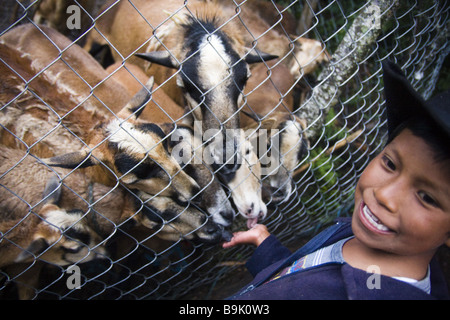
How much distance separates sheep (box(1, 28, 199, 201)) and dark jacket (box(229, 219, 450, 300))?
3.04ft

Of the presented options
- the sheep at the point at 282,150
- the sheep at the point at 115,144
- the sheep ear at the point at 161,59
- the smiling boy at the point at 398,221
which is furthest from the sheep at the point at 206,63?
the smiling boy at the point at 398,221

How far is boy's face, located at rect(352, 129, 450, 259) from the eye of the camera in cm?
149

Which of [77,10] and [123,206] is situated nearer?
[123,206]

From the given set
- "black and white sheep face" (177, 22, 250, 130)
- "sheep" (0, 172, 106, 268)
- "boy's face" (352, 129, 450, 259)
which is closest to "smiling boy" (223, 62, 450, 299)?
"boy's face" (352, 129, 450, 259)

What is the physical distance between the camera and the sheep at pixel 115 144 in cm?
271

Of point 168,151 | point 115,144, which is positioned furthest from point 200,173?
point 115,144

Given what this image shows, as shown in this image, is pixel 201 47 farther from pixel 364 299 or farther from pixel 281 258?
pixel 364 299

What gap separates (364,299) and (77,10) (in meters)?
4.57

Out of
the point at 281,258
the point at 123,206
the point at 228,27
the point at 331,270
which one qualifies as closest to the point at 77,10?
the point at 228,27

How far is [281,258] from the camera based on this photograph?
240 centimetres

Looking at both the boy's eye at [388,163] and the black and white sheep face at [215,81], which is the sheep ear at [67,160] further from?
the boy's eye at [388,163]

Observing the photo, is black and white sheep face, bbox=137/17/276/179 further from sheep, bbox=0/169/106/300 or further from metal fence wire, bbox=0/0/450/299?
sheep, bbox=0/169/106/300

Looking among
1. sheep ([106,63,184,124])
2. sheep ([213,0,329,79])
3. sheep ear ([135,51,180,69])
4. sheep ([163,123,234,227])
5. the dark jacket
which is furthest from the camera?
sheep ([213,0,329,79])

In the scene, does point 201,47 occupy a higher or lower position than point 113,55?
lower
